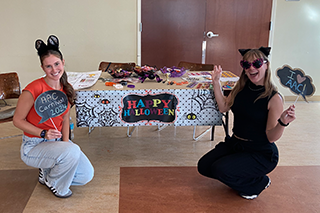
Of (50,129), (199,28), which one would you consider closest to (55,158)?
(50,129)

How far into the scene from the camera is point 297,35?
4605mm

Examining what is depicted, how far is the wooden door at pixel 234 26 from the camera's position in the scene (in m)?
4.44

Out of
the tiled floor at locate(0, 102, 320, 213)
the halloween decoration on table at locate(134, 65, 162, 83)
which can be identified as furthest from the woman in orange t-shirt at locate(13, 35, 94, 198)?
the halloween decoration on table at locate(134, 65, 162, 83)

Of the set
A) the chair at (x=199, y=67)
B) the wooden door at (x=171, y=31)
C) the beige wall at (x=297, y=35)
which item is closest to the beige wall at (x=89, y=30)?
the beige wall at (x=297, y=35)

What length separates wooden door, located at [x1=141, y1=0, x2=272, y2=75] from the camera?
14.4ft

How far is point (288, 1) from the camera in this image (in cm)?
448

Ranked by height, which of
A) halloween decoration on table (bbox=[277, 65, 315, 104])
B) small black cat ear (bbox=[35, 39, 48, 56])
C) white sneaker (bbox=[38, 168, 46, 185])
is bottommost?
white sneaker (bbox=[38, 168, 46, 185])

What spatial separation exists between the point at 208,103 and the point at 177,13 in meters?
2.34

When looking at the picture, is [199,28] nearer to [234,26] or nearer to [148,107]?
[234,26]

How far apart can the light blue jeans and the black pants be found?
1035mm

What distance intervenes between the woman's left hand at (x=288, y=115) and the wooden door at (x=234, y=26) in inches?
116

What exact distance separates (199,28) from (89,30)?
1698 millimetres

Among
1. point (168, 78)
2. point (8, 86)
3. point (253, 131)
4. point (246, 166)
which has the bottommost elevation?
point (246, 166)

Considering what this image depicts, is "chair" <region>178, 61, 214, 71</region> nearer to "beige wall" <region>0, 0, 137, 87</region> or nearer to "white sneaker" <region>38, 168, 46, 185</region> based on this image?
"beige wall" <region>0, 0, 137, 87</region>
